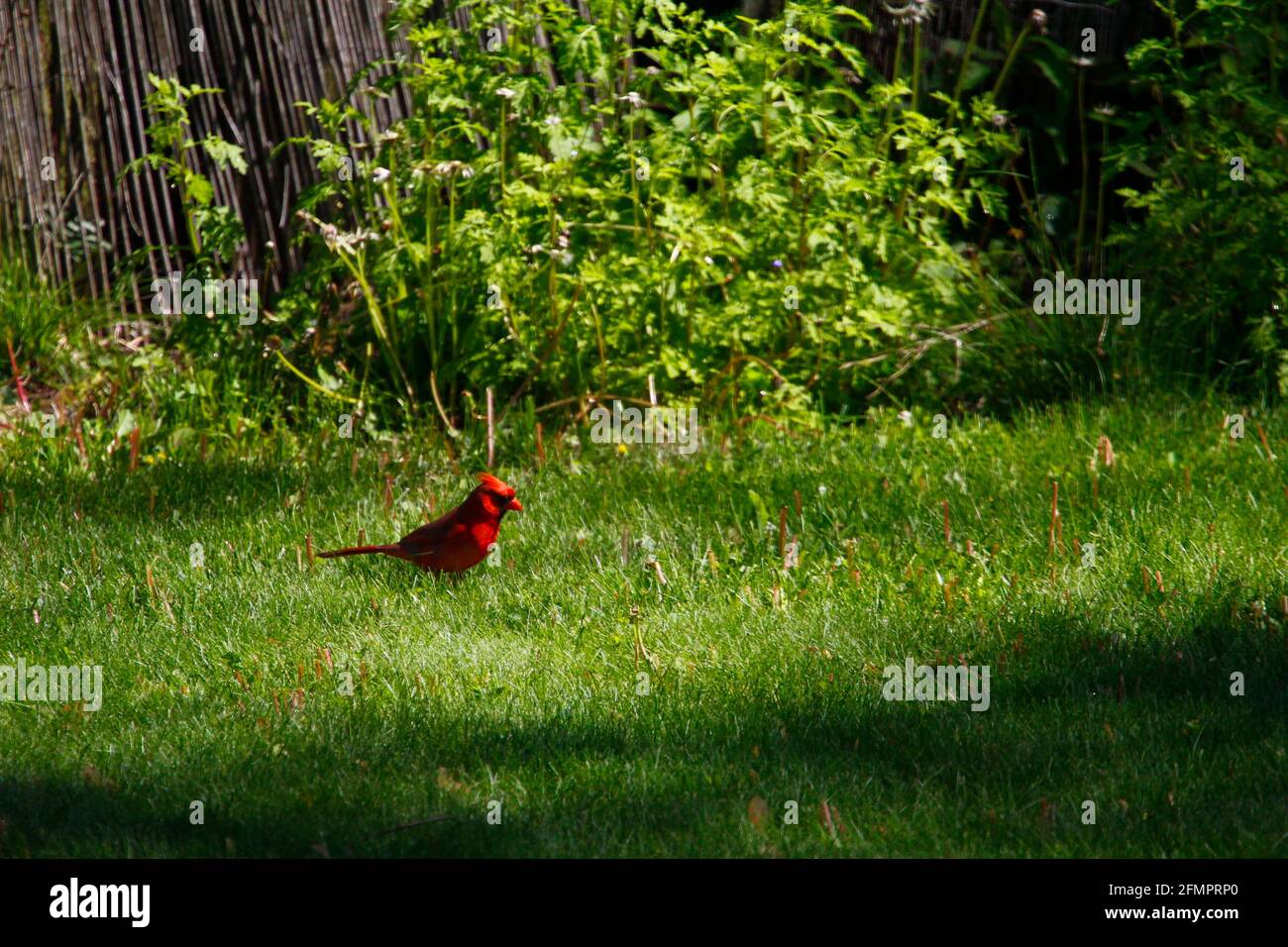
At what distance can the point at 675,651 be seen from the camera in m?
4.08

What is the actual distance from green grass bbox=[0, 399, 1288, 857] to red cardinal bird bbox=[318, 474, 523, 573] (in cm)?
11

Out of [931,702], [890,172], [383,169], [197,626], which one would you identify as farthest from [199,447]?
[931,702]

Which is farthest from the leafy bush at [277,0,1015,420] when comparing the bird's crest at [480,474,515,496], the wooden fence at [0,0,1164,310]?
the bird's crest at [480,474,515,496]

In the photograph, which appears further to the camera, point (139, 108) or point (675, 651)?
point (139, 108)

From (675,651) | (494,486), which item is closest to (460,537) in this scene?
(494,486)

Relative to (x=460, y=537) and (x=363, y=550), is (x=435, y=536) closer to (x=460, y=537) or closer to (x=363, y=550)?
(x=460, y=537)

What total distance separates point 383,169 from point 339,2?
1.64 meters

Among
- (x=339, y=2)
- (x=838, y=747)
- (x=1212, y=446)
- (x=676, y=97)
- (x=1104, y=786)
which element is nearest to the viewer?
(x=1104, y=786)

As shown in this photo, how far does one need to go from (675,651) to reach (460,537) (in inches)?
33.5

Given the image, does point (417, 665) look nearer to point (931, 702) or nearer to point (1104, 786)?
point (931, 702)

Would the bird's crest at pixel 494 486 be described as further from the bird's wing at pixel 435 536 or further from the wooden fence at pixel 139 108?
the wooden fence at pixel 139 108

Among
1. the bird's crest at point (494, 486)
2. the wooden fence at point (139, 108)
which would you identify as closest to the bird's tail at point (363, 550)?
the bird's crest at point (494, 486)

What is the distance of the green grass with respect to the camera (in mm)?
3176
